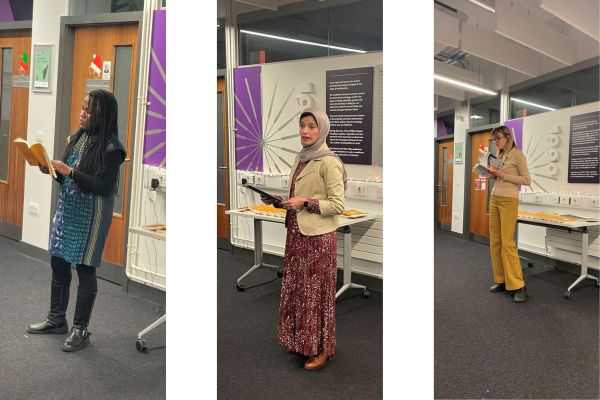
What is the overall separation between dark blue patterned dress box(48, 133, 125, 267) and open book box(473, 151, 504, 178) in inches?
51.2

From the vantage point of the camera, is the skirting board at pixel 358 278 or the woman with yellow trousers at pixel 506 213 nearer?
the skirting board at pixel 358 278

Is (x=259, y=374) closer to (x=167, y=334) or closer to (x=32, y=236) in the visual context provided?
(x=167, y=334)

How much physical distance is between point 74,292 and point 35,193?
37cm

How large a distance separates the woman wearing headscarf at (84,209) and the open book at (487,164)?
1300 millimetres

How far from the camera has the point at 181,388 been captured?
1322 mm

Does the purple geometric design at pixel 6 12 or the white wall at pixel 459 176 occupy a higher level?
the purple geometric design at pixel 6 12

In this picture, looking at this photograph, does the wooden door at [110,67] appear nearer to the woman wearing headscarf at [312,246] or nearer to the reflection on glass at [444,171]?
the woman wearing headscarf at [312,246]

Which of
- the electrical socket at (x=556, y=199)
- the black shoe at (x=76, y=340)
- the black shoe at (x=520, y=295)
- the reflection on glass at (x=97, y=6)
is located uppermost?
the reflection on glass at (x=97, y=6)

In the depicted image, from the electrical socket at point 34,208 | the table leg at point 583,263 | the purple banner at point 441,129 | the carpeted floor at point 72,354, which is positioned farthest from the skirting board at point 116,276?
the table leg at point 583,263

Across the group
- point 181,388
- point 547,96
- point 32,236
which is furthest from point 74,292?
point 547,96

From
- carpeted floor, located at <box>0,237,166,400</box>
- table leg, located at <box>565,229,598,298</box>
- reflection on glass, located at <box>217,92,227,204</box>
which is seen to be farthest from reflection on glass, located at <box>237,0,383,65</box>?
table leg, located at <box>565,229,598,298</box>

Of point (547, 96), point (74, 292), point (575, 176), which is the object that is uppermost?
point (547, 96)

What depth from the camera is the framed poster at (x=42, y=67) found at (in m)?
1.30

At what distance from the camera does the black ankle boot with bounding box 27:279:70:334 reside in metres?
1.30
